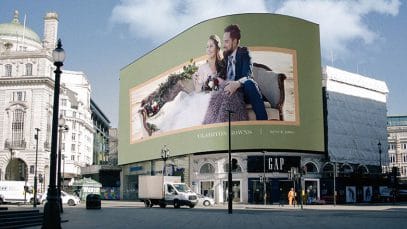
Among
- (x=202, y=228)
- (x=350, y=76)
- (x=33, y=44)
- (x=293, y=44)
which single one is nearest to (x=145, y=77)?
(x=293, y=44)

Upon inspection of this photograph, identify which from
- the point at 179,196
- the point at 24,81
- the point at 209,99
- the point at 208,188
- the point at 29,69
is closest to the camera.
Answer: the point at 179,196

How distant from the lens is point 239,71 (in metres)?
68.7

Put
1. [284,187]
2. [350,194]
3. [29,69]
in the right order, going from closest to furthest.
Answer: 1. [284,187]
2. [350,194]
3. [29,69]

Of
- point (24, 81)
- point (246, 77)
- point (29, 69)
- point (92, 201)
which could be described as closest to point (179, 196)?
point (92, 201)

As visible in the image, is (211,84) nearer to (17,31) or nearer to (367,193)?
(367,193)

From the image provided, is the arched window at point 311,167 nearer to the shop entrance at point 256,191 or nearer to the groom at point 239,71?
the shop entrance at point 256,191

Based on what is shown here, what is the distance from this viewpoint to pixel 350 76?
82250 mm

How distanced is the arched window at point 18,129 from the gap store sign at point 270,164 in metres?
51.7

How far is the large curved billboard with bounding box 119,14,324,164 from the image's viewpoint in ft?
222

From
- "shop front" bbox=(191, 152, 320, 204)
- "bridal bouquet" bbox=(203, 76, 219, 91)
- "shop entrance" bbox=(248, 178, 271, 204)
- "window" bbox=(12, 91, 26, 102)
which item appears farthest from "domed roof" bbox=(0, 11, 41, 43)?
"shop entrance" bbox=(248, 178, 271, 204)

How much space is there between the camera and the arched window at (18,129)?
9956 centimetres

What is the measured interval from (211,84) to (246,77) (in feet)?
17.4

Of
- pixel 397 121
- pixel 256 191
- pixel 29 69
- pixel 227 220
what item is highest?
pixel 29 69

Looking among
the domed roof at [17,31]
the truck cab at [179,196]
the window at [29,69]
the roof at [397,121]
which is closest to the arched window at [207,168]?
the truck cab at [179,196]
